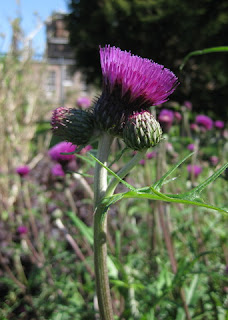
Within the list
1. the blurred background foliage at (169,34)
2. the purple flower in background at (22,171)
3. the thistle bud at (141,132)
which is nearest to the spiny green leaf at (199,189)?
the thistle bud at (141,132)

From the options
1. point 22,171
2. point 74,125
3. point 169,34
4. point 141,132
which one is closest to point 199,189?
point 141,132

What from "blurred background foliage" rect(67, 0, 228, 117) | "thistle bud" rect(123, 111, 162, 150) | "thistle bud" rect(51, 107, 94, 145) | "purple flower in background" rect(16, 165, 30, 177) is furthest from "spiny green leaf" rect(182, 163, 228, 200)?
"blurred background foliage" rect(67, 0, 228, 117)

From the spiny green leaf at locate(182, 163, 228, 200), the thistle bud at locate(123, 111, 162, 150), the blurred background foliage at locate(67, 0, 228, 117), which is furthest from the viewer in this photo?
the blurred background foliage at locate(67, 0, 228, 117)

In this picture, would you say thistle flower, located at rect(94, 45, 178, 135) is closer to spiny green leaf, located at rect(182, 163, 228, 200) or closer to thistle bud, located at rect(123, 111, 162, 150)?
thistle bud, located at rect(123, 111, 162, 150)

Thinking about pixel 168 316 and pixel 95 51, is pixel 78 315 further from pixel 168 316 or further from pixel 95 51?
pixel 95 51

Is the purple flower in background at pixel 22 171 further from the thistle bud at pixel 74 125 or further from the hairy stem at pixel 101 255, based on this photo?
the hairy stem at pixel 101 255

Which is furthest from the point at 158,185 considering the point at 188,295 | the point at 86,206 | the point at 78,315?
the point at 86,206

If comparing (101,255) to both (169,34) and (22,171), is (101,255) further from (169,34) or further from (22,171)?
(169,34)
